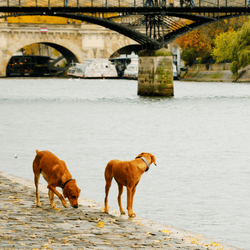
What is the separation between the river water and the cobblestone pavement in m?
1.41

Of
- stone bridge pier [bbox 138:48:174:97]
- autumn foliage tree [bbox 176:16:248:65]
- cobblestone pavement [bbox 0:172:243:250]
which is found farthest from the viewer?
autumn foliage tree [bbox 176:16:248:65]

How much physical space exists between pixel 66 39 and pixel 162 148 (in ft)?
264

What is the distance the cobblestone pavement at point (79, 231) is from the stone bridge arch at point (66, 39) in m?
90.2

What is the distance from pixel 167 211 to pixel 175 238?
344cm

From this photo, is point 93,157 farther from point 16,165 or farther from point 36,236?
point 36,236

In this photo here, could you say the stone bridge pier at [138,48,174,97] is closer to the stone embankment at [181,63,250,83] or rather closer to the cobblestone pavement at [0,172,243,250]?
the stone embankment at [181,63,250,83]

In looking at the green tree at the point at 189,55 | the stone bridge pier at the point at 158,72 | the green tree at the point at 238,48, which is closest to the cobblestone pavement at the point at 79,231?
the stone bridge pier at the point at 158,72

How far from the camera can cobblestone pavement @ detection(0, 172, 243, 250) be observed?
7.78m

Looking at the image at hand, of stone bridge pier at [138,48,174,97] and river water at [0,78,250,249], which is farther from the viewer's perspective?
stone bridge pier at [138,48,174,97]

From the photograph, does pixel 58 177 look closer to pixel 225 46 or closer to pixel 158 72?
pixel 158 72

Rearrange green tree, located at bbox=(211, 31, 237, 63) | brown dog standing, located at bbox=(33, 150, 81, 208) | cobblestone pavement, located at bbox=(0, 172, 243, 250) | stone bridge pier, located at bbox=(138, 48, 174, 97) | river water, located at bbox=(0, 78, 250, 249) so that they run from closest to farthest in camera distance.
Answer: cobblestone pavement, located at bbox=(0, 172, 243, 250) < brown dog standing, located at bbox=(33, 150, 81, 208) < river water, located at bbox=(0, 78, 250, 249) < stone bridge pier, located at bbox=(138, 48, 174, 97) < green tree, located at bbox=(211, 31, 237, 63)

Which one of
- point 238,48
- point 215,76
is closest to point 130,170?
point 238,48

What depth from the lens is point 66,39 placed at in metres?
101

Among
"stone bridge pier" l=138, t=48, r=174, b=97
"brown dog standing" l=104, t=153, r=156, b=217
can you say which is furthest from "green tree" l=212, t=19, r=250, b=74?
"brown dog standing" l=104, t=153, r=156, b=217
